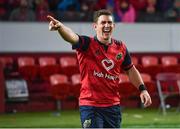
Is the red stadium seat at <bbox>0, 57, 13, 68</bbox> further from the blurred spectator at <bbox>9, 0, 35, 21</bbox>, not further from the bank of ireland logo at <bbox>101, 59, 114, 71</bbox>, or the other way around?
the bank of ireland logo at <bbox>101, 59, 114, 71</bbox>

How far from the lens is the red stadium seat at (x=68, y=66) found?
56.5ft

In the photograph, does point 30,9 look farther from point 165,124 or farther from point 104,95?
point 104,95

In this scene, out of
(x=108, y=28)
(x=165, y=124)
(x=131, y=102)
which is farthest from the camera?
(x=131, y=102)

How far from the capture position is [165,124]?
44.3ft

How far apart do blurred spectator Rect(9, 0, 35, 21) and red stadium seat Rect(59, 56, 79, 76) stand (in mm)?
1651

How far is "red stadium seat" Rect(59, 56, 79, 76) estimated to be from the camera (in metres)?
17.2

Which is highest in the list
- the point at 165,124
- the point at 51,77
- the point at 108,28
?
the point at 108,28

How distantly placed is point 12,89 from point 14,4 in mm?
3178

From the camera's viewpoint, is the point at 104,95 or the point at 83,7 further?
the point at 83,7

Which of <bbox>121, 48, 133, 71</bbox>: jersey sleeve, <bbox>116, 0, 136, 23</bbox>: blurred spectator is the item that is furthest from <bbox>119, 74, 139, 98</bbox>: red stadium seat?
<bbox>121, 48, 133, 71</bbox>: jersey sleeve

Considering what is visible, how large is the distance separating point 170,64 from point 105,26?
1206 cm

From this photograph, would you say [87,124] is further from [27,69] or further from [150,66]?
[150,66]

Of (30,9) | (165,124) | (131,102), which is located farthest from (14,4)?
(165,124)

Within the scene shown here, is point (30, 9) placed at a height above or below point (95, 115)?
above
